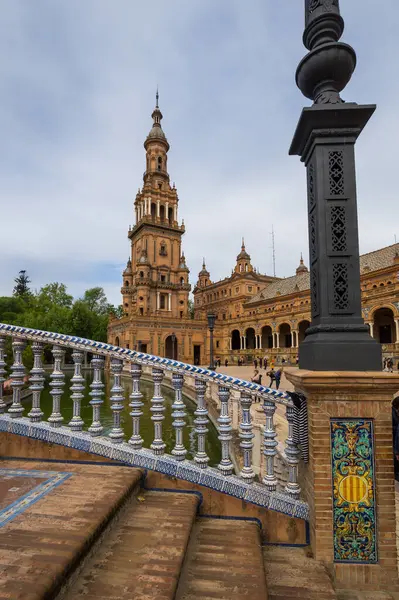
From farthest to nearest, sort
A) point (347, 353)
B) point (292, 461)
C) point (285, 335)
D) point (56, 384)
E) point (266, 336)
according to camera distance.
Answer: point (266, 336) < point (285, 335) < point (56, 384) < point (292, 461) < point (347, 353)

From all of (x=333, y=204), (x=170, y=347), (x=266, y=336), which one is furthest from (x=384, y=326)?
(x=333, y=204)

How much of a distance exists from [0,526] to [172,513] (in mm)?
1213

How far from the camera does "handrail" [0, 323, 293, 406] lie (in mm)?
3043

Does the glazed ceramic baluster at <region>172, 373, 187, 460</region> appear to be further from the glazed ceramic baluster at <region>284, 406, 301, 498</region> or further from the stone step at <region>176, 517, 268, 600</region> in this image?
the glazed ceramic baluster at <region>284, 406, 301, 498</region>

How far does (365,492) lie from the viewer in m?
2.49

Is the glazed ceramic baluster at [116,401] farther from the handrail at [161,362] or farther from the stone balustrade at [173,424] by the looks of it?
the handrail at [161,362]

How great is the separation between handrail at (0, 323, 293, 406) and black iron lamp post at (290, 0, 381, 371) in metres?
0.44

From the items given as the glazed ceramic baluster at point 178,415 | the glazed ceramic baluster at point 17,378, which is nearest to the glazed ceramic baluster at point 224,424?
the glazed ceramic baluster at point 178,415

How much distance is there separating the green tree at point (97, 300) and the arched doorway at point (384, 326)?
142ft

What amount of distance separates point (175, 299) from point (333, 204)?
41672 millimetres

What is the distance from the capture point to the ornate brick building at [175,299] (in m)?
38.9

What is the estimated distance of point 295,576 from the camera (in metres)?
2.33

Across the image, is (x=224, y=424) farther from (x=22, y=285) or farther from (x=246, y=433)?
Answer: (x=22, y=285)

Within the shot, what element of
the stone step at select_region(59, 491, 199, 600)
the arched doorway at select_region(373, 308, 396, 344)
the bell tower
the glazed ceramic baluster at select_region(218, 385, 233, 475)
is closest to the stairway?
the stone step at select_region(59, 491, 199, 600)
